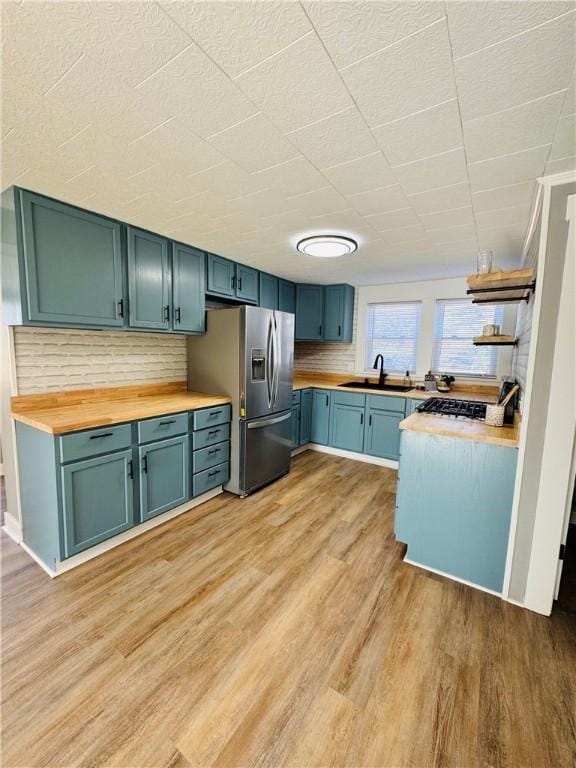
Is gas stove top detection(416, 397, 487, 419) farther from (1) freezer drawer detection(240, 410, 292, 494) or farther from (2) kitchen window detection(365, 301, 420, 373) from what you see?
(2) kitchen window detection(365, 301, 420, 373)

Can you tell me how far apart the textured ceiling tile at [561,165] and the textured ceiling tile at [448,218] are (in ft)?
1.57

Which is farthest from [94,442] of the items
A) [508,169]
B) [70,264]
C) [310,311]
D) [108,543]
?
[310,311]

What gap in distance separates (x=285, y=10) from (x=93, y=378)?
2.56 meters

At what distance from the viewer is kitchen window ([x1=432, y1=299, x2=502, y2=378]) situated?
370 centimetres

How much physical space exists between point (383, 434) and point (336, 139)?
9.99 ft

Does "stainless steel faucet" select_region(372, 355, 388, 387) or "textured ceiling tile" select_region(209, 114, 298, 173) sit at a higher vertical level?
"textured ceiling tile" select_region(209, 114, 298, 173)

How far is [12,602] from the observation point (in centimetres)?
172

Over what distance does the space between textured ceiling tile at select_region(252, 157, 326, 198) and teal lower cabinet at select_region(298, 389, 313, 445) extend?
2572 mm

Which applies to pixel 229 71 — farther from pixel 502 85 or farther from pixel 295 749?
pixel 295 749

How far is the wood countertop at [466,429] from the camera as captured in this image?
1.79 metres

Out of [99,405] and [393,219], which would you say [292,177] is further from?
[99,405]

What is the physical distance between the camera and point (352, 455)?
4086 mm

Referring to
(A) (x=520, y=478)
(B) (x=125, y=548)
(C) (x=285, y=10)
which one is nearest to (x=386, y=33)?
(C) (x=285, y=10)

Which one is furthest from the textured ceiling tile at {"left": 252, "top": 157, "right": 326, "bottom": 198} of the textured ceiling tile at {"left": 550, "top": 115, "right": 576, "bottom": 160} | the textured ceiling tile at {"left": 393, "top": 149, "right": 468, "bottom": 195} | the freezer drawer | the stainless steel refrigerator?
the freezer drawer
